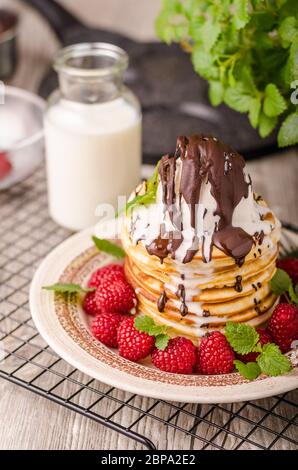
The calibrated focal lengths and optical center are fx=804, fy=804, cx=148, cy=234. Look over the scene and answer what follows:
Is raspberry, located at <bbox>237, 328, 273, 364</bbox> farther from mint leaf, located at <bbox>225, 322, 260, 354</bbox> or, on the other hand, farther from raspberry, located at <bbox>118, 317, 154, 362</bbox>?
raspberry, located at <bbox>118, 317, 154, 362</bbox>

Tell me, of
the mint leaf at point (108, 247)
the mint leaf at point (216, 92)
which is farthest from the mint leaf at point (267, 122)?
the mint leaf at point (108, 247)

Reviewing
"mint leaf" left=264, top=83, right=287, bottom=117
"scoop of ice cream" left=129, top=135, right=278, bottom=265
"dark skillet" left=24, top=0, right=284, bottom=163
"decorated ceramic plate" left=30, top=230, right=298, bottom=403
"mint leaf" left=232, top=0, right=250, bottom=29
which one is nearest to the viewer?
"decorated ceramic plate" left=30, top=230, right=298, bottom=403

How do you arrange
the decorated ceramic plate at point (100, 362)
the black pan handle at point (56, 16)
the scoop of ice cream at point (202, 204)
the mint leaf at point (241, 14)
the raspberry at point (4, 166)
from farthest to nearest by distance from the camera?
the black pan handle at point (56, 16) < the raspberry at point (4, 166) < the mint leaf at point (241, 14) < the scoop of ice cream at point (202, 204) < the decorated ceramic plate at point (100, 362)

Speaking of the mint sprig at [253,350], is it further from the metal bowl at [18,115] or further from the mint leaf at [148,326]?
the metal bowl at [18,115]

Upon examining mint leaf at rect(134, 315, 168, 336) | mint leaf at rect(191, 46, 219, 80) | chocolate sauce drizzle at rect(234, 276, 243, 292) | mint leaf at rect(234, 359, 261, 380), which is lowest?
mint leaf at rect(234, 359, 261, 380)

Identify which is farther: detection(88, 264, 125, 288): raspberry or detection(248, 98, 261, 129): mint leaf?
detection(248, 98, 261, 129): mint leaf

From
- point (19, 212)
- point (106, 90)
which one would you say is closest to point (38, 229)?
point (19, 212)

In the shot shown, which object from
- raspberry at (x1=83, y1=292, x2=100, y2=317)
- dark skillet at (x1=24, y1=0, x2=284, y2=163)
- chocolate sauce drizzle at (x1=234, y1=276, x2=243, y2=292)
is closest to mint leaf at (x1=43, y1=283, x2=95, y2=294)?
raspberry at (x1=83, y1=292, x2=100, y2=317)
